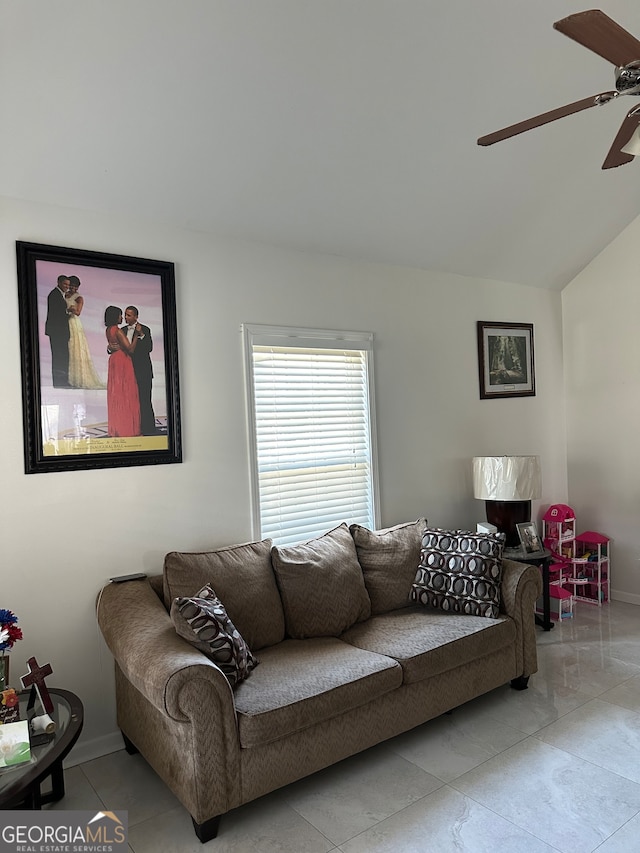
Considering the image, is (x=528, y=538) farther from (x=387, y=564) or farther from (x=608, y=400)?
(x=608, y=400)

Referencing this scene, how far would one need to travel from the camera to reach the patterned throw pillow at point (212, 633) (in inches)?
99.7

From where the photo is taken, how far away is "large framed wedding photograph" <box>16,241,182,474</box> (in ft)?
9.23

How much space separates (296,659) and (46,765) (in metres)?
1.19

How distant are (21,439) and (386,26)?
2.37m

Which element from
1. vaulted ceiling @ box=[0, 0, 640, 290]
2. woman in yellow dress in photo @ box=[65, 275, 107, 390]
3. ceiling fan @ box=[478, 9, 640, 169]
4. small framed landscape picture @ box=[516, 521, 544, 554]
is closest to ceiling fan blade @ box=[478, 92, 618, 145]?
ceiling fan @ box=[478, 9, 640, 169]

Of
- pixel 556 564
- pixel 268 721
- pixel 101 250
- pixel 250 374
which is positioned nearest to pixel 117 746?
pixel 268 721

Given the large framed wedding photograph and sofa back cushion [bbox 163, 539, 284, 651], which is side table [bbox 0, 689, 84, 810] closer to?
sofa back cushion [bbox 163, 539, 284, 651]

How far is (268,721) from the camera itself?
2395mm

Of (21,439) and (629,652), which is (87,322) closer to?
(21,439)

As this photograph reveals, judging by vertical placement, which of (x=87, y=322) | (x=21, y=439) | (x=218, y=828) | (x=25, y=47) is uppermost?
(x=25, y=47)

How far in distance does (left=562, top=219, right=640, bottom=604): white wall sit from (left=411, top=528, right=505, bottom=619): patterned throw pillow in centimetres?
203

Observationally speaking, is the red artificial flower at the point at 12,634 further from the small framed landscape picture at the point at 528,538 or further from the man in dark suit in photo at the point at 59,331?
the small framed landscape picture at the point at 528,538

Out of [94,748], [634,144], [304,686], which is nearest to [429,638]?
[304,686]

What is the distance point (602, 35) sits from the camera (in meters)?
1.75
